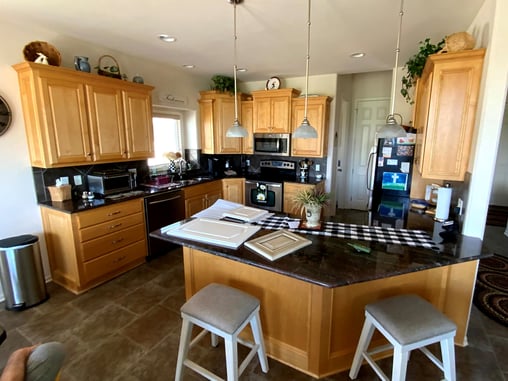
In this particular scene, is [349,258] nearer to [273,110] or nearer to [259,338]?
[259,338]

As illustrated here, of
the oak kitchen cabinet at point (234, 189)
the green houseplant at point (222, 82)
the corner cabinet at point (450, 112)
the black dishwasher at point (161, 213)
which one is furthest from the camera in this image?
the oak kitchen cabinet at point (234, 189)

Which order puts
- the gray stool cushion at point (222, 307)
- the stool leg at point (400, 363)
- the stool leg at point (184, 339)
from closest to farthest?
the stool leg at point (400, 363) < the gray stool cushion at point (222, 307) < the stool leg at point (184, 339)

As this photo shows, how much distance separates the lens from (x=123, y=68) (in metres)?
3.46

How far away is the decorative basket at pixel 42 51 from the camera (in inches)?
99.3

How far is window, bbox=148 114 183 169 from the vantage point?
4.21 metres

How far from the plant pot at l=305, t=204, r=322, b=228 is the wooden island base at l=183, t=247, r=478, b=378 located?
52cm

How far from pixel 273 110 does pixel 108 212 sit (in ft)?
9.52

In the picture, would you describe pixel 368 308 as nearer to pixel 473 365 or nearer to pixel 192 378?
pixel 473 365

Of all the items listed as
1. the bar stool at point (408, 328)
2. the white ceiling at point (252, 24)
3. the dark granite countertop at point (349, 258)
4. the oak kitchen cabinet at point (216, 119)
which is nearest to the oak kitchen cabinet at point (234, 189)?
the oak kitchen cabinet at point (216, 119)

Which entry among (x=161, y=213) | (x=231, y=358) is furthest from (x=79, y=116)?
(x=231, y=358)

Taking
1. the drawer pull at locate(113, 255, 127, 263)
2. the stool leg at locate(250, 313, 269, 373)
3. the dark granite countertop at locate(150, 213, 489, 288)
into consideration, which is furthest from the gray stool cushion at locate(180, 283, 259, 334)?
the drawer pull at locate(113, 255, 127, 263)

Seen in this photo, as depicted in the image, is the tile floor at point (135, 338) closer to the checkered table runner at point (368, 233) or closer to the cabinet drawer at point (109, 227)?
the cabinet drawer at point (109, 227)

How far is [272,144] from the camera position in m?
4.61

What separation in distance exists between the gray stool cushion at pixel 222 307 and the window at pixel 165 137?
2938 mm
